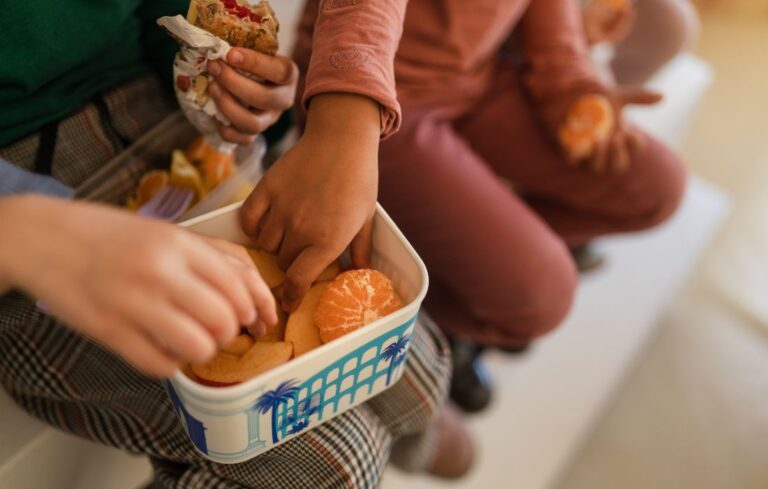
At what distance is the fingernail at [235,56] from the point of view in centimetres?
53

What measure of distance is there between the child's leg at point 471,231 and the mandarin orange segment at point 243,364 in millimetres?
304

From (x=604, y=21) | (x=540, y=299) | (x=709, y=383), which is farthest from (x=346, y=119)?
(x=709, y=383)

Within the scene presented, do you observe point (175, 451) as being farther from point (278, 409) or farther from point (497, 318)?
point (497, 318)

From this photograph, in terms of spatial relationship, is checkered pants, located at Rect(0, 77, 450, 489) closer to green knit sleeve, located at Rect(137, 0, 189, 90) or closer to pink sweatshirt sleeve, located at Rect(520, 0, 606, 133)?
green knit sleeve, located at Rect(137, 0, 189, 90)

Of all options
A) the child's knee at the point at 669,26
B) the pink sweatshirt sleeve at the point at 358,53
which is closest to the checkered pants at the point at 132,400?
the pink sweatshirt sleeve at the point at 358,53

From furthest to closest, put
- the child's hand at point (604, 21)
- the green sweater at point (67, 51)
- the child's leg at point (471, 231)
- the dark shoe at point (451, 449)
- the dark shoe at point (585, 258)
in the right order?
the dark shoe at point (585, 258), the child's hand at point (604, 21), the dark shoe at point (451, 449), the child's leg at point (471, 231), the green sweater at point (67, 51)

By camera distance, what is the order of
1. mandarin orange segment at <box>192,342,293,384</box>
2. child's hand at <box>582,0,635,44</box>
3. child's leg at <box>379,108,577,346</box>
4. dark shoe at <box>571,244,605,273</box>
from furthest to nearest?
dark shoe at <box>571,244,605,273</box>
child's hand at <box>582,0,635,44</box>
child's leg at <box>379,108,577,346</box>
mandarin orange segment at <box>192,342,293,384</box>

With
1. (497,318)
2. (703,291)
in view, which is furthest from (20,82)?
(703,291)

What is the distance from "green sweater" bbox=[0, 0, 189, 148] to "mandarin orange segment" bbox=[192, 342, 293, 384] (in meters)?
0.27

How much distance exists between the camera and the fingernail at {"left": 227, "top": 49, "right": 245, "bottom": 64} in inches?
20.9

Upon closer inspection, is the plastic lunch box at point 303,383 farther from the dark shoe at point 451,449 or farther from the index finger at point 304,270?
the dark shoe at point 451,449

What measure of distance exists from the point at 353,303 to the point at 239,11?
245mm

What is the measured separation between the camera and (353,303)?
1.58 feet

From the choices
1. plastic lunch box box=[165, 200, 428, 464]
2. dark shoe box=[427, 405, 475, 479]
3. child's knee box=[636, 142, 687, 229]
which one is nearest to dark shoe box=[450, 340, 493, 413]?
dark shoe box=[427, 405, 475, 479]
